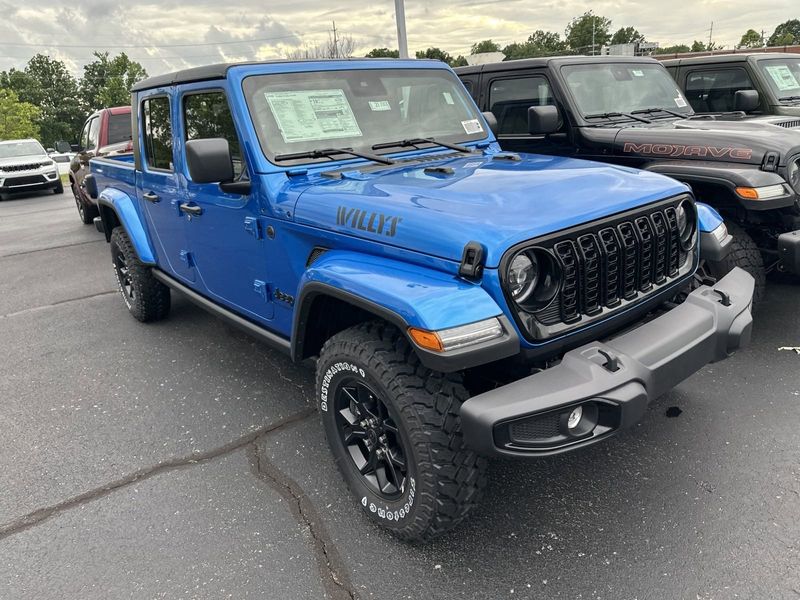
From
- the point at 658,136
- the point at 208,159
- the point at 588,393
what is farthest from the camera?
the point at 658,136

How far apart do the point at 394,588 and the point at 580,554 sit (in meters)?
0.75

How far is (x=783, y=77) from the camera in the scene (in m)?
6.51

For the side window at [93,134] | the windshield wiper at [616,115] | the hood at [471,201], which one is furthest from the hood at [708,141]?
the side window at [93,134]

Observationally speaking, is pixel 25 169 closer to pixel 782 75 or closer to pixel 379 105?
pixel 379 105

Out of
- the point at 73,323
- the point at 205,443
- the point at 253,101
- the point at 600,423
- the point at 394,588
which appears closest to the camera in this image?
the point at 600,423

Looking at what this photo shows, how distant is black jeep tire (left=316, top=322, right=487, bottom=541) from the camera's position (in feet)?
6.88

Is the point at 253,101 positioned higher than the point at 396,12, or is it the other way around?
the point at 396,12

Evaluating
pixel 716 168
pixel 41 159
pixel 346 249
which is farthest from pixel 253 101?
pixel 41 159

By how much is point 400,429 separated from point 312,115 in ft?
5.80

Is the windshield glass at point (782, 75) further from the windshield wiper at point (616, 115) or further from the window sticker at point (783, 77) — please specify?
the windshield wiper at point (616, 115)

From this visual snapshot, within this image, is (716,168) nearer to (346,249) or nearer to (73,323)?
(346,249)

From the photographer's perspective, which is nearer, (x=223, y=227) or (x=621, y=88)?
(x=223, y=227)

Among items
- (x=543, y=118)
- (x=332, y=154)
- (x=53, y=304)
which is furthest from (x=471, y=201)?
(x=53, y=304)

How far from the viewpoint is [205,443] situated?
329 centimetres
